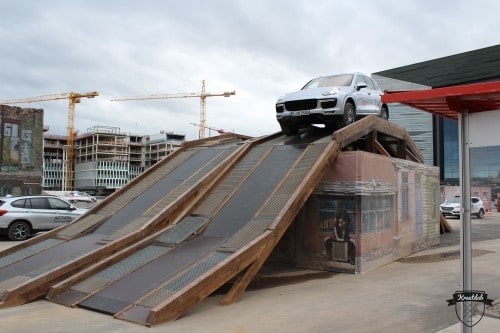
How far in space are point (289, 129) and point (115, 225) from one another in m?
5.52

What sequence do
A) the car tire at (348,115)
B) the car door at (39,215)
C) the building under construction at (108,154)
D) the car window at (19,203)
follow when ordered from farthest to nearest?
the building under construction at (108,154) < the car door at (39,215) < the car window at (19,203) < the car tire at (348,115)

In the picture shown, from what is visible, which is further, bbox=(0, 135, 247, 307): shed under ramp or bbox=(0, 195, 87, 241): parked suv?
bbox=(0, 195, 87, 241): parked suv

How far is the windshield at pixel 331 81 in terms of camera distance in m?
12.3

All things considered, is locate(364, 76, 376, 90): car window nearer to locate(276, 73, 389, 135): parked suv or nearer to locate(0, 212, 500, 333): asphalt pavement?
locate(276, 73, 389, 135): parked suv

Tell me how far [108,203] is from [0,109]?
40122mm

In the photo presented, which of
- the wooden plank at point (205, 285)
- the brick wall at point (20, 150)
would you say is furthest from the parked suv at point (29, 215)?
the brick wall at point (20, 150)

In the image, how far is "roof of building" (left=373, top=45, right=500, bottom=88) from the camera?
2042 inches

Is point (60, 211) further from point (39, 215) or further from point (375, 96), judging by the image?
point (375, 96)

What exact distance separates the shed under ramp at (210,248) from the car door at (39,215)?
7663 millimetres

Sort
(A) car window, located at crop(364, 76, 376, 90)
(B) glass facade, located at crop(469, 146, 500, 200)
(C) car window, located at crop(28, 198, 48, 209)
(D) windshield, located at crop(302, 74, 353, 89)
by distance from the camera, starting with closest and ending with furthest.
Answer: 1. (B) glass facade, located at crop(469, 146, 500, 200)
2. (D) windshield, located at crop(302, 74, 353, 89)
3. (A) car window, located at crop(364, 76, 376, 90)
4. (C) car window, located at crop(28, 198, 48, 209)

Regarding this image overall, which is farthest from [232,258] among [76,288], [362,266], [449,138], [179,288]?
[449,138]

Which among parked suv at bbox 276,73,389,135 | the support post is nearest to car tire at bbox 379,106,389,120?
parked suv at bbox 276,73,389,135

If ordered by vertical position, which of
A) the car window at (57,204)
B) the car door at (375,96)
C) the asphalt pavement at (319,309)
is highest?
the car door at (375,96)

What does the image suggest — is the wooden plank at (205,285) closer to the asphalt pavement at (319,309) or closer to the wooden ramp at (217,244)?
the wooden ramp at (217,244)
